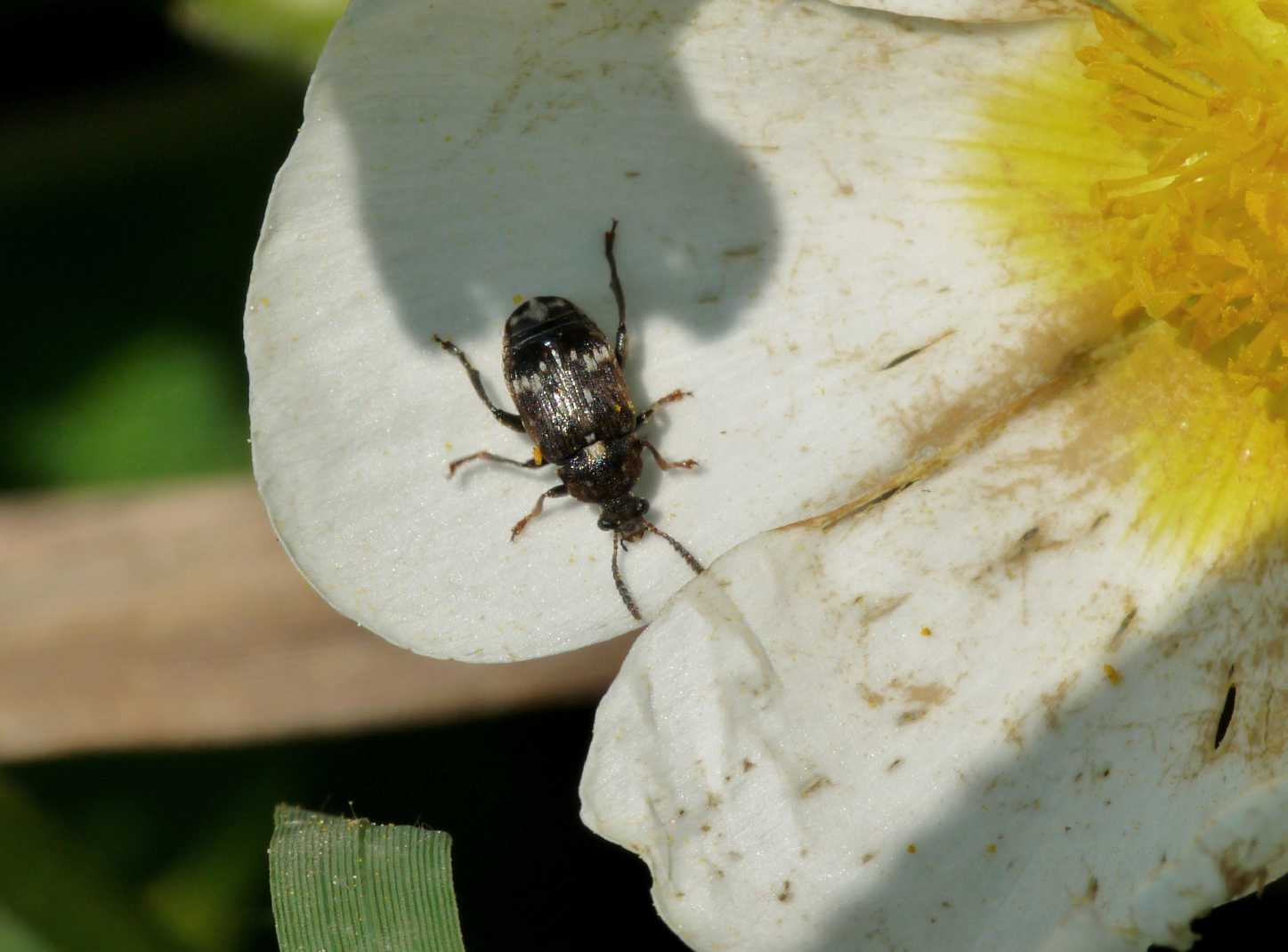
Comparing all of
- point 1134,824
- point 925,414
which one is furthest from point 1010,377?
point 1134,824

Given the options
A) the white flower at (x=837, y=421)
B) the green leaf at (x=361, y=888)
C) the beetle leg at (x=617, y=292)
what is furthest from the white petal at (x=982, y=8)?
the green leaf at (x=361, y=888)

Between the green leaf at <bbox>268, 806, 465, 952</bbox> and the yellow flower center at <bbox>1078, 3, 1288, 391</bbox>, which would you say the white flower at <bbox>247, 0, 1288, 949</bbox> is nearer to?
the yellow flower center at <bbox>1078, 3, 1288, 391</bbox>

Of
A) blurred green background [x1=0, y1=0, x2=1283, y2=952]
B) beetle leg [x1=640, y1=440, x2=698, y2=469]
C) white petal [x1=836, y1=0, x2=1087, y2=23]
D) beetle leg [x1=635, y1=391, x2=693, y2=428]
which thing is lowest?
blurred green background [x1=0, y1=0, x2=1283, y2=952]

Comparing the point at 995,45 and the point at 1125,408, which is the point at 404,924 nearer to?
the point at 1125,408

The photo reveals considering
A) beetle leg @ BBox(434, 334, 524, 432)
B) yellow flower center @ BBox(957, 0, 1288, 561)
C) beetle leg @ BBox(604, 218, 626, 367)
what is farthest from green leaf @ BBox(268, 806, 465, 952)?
yellow flower center @ BBox(957, 0, 1288, 561)

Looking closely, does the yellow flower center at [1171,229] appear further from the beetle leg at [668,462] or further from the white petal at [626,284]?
the beetle leg at [668,462]

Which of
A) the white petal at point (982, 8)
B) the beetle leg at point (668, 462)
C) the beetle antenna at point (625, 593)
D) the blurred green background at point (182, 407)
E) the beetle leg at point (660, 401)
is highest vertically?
the white petal at point (982, 8)

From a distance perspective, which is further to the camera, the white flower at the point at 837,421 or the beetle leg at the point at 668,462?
the beetle leg at the point at 668,462
